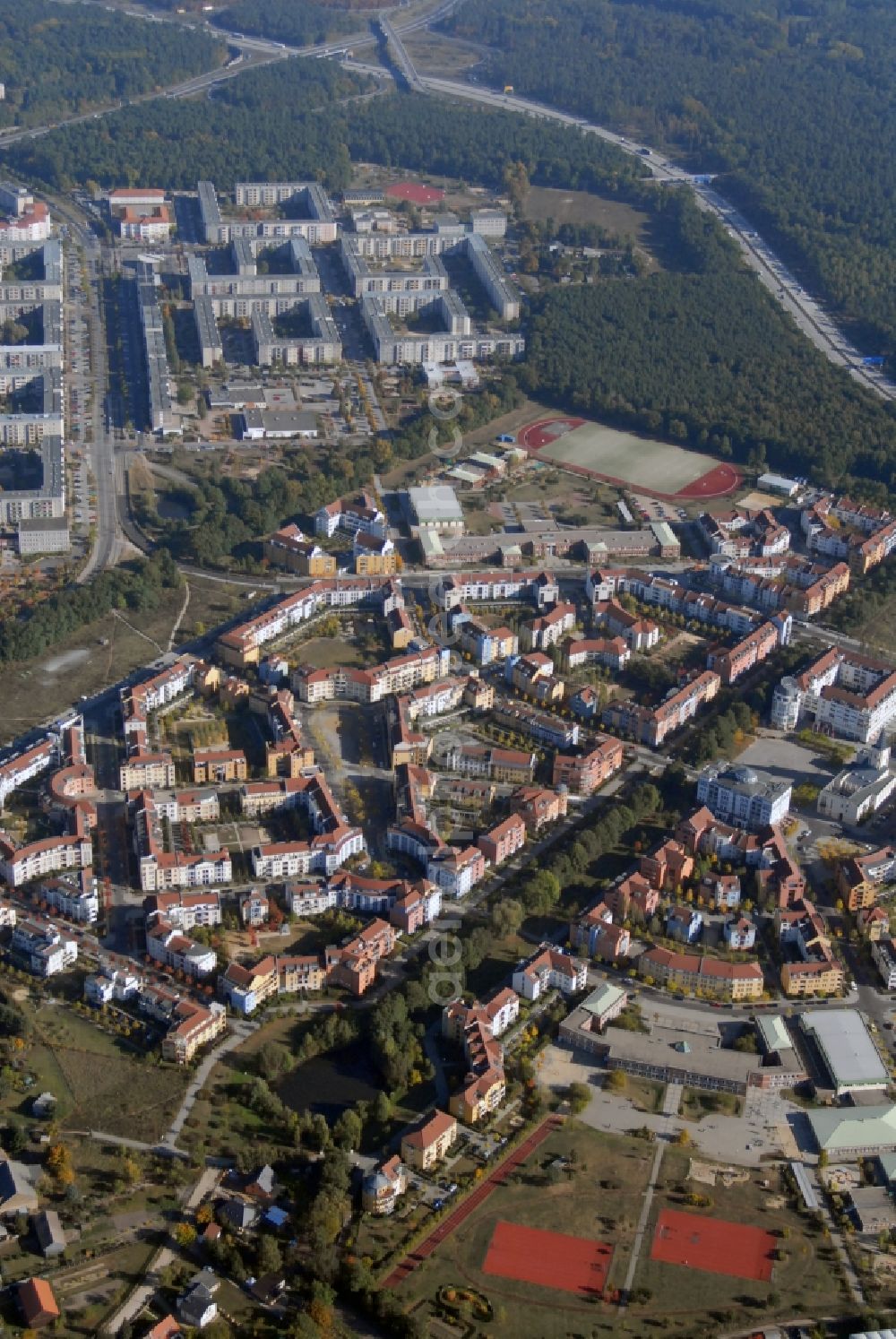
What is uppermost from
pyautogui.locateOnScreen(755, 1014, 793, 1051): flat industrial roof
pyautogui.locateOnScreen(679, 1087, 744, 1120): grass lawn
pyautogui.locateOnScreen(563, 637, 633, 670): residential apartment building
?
pyautogui.locateOnScreen(563, 637, 633, 670): residential apartment building

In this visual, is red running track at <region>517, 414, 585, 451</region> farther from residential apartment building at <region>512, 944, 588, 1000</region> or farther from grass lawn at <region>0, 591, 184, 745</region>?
residential apartment building at <region>512, 944, 588, 1000</region>

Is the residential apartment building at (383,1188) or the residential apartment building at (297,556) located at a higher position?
the residential apartment building at (297,556)

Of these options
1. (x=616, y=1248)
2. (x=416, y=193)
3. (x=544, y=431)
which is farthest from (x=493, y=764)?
(x=416, y=193)

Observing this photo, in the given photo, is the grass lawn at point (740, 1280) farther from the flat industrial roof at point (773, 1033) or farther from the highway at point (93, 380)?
the highway at point (93, 380)

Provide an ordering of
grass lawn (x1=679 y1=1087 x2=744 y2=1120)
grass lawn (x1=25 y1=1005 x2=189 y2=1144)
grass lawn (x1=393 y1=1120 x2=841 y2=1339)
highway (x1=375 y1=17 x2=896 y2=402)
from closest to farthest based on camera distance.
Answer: grass lawn (x1=393 y1=1120 x2=841 y2=1339), grass lawn (x1=25 y1=1005 x2=189 y2=1144), grass lawn (x1=679 y1=1087 x2=744 y2=1120), highway (x1=375 y1=17 x2=896 y2=402)

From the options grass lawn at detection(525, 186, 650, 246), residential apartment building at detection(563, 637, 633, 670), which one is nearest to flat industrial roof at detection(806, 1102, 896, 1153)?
residential apartment building at detection(563, 637, 633, 670)

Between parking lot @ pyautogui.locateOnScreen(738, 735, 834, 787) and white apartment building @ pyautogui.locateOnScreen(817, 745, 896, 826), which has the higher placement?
white apartment building @ pyautogui.locateOnScreen(817, 745, 896, 826)

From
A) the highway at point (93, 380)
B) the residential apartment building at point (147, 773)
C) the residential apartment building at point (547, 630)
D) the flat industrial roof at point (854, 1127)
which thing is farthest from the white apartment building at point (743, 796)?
the highway at point (93, 380)

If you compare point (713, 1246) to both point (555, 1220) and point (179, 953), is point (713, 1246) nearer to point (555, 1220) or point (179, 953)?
point (555, 1220)
